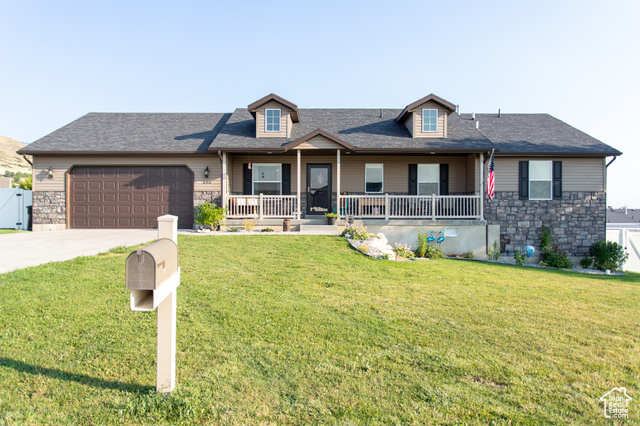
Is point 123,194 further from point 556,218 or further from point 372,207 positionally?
point 556,218

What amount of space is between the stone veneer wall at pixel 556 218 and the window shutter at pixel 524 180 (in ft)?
0.86

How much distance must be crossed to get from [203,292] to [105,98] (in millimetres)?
20430

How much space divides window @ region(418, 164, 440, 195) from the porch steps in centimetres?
461

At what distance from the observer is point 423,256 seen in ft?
36.4

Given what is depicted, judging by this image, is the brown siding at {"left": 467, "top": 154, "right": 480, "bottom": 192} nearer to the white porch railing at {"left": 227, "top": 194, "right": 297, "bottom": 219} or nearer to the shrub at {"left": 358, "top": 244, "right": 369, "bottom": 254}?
the shrub at {"left": 358, "top": 244, "right": 369, "bottom": 254}

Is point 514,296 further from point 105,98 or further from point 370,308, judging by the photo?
point 105,98

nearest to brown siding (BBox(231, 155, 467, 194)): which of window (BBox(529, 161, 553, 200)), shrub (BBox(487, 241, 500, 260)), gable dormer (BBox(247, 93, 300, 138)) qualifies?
gable dormer (BBox(247, 93, 300, 138))

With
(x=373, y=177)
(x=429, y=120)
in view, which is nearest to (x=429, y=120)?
Result: (x=429, y=120)

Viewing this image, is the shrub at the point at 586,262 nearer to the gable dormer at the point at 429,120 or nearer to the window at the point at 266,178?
the gable dormer at the point at 429,120

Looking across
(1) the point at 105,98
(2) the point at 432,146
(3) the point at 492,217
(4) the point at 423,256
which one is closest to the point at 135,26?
(1) the point at 105,98

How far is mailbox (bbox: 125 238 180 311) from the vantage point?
204 centimetres

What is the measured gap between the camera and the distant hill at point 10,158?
64188 mm

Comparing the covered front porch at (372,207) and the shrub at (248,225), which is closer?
the shrub at (248,225)

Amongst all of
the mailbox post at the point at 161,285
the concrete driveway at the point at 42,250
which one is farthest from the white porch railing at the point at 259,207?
the mailbox post at the point at 161,285
